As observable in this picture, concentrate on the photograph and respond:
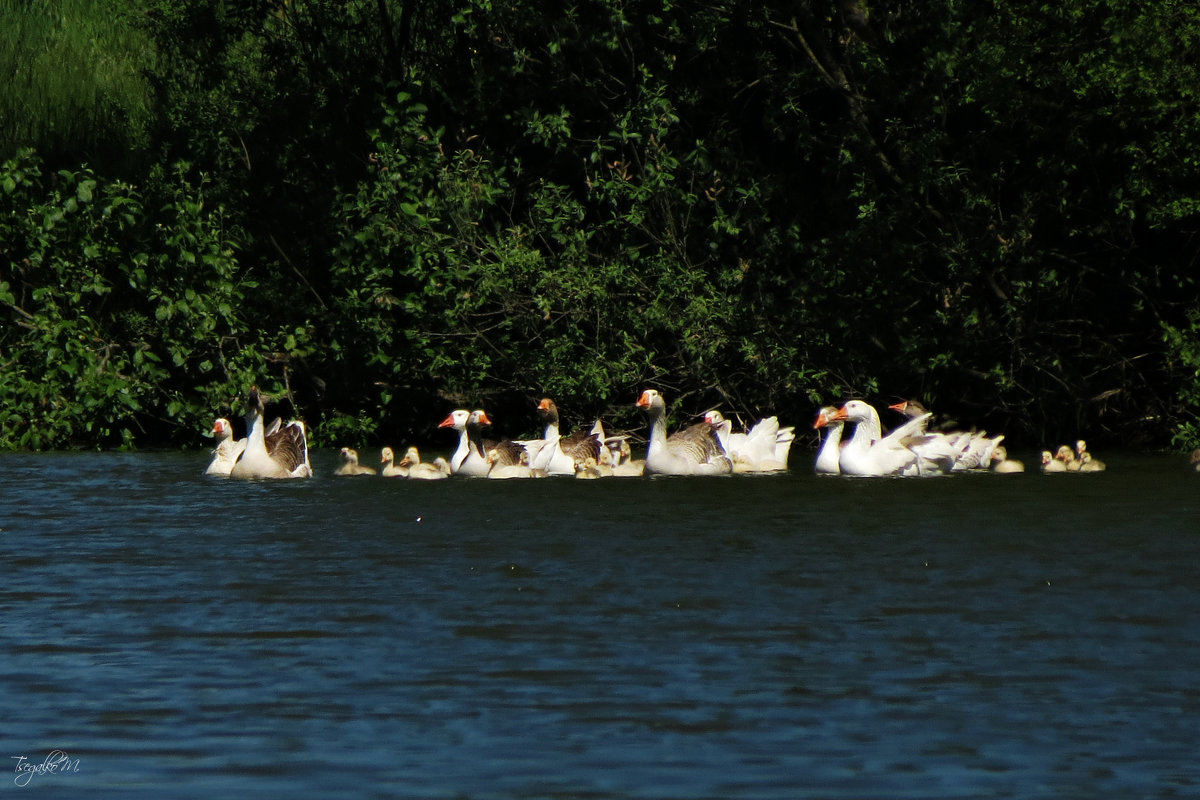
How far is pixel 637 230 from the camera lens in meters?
27.2

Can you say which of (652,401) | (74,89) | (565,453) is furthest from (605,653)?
(74,89)

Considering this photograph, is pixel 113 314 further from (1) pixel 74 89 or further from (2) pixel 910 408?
(2) pixel 910 408

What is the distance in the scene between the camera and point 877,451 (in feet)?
71.4

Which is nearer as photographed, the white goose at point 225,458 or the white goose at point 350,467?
the white goose at point 225,458

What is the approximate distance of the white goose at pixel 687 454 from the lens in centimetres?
2206

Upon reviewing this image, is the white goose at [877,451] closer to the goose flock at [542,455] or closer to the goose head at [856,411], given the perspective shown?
the goose head at [856,411]

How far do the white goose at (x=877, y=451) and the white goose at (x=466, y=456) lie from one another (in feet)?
13.7

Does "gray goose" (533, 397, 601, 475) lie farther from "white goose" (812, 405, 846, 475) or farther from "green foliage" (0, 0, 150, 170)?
"green foliage" (0, 0, 150, 170)

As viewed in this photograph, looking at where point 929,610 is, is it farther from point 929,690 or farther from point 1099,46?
point 1099,46

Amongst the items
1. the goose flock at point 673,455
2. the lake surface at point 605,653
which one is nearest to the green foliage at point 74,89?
the goose flock at point 673,455

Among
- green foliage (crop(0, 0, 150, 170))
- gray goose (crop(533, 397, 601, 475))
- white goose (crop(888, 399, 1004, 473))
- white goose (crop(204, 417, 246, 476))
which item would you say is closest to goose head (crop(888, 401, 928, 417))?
white goose (crop(888, 399, 1004, 473))

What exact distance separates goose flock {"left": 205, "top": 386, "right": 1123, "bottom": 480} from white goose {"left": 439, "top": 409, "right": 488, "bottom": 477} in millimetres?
12

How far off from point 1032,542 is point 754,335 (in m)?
11.8

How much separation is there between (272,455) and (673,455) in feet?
15.2
